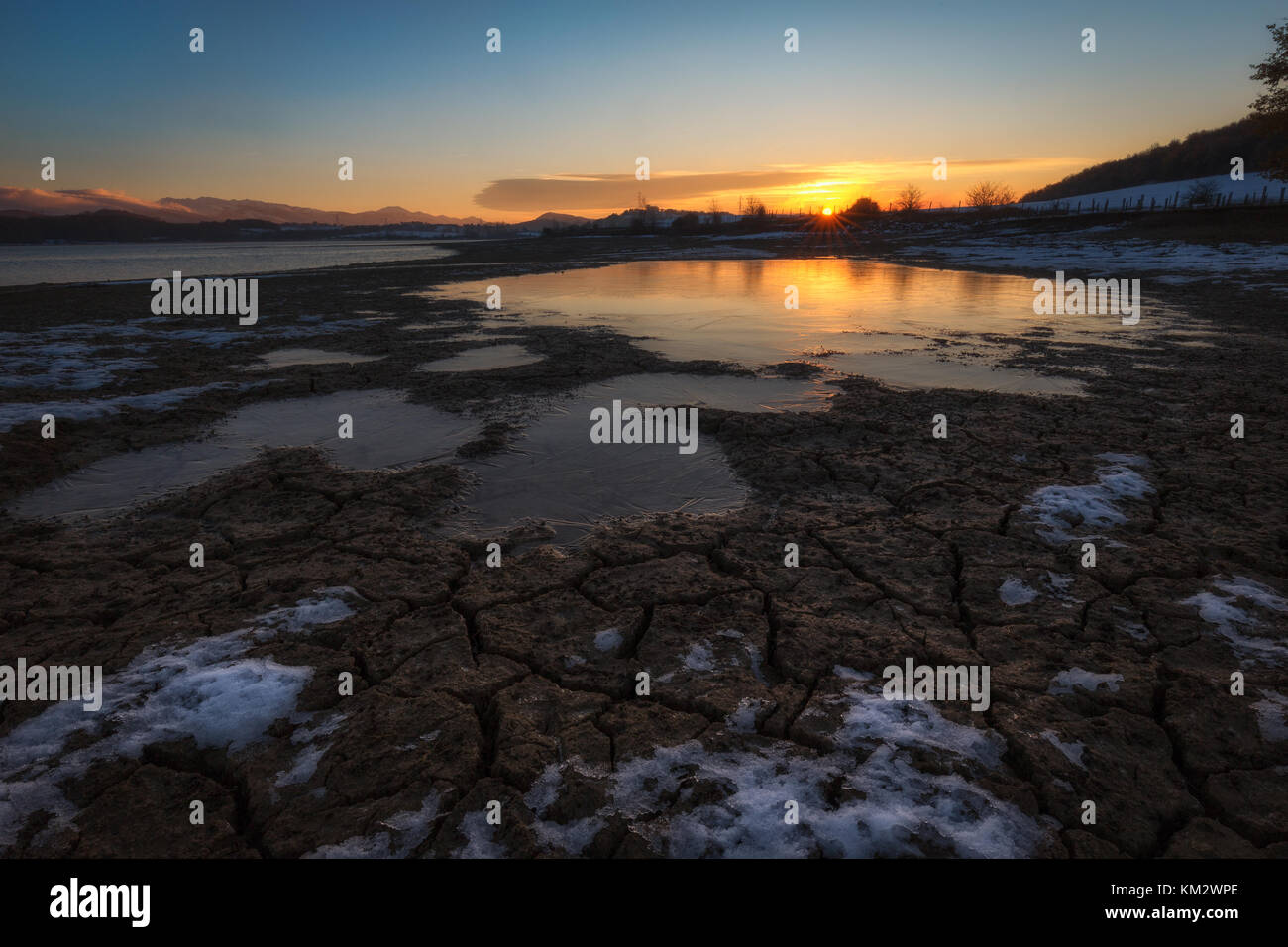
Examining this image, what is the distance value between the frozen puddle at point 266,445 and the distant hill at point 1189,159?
7506 cm

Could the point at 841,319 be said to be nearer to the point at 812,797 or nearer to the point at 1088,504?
the point at 1088,504

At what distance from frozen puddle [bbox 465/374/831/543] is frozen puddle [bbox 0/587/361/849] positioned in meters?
1.68

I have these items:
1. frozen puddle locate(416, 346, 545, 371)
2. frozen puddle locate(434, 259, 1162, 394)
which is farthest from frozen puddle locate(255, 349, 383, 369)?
frozen puddle locate(434, 259, 1162, 394)

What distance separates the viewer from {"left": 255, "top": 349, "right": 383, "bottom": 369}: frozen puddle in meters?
8.96

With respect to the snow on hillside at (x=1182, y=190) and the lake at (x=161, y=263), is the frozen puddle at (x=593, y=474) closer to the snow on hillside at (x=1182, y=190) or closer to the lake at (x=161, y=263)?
the lake at (x=161, y=263)

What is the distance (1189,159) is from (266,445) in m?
103

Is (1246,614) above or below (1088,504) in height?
below

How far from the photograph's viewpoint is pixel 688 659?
115 inches

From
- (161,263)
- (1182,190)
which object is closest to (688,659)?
(161,263)

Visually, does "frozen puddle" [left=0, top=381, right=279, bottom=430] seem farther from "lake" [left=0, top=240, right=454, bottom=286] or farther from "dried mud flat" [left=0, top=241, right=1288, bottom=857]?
"lake" [left=0, top=240, right=454, bottom=286]
